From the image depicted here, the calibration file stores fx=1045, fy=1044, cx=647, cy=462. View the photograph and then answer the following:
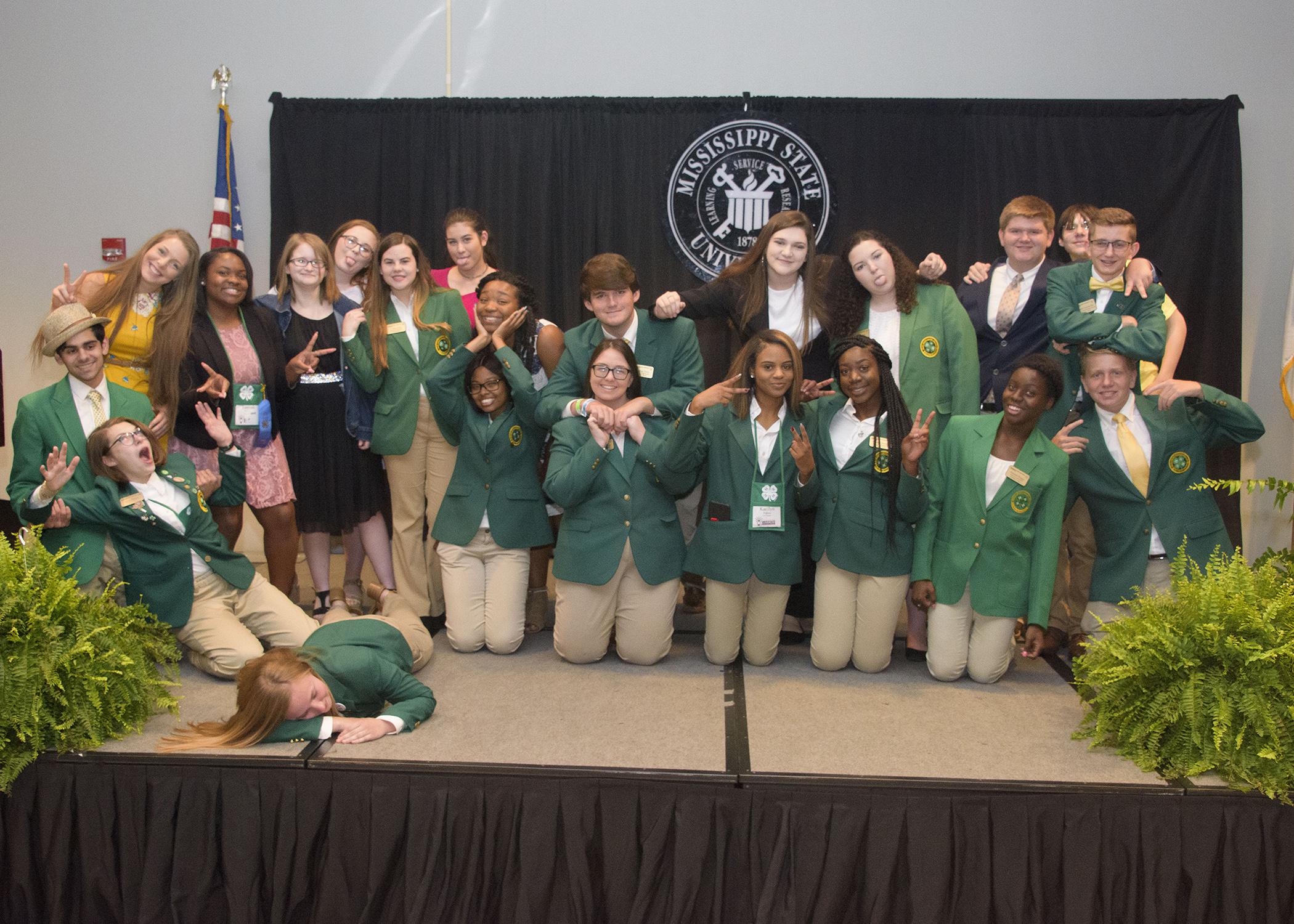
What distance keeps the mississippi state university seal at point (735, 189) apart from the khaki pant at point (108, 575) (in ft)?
10.2

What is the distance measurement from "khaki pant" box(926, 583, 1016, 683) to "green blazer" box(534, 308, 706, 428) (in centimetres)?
123

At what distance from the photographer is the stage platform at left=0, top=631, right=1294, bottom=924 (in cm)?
275

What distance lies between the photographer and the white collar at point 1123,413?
3.82 m

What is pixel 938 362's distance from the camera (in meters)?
3.94

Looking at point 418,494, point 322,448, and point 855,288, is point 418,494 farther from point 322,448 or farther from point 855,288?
point 855,288

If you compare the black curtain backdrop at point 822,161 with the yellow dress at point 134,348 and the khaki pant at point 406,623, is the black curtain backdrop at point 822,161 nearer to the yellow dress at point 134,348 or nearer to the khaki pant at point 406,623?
the yellow dress at point 134,348

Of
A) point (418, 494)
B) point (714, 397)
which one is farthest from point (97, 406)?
point (714, 397)

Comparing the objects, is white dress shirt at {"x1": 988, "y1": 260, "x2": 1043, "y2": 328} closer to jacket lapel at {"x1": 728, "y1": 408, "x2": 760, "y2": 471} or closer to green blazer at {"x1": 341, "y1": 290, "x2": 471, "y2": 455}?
jacket lapel at {"x1": 728, "y1": 408, "x2": 760, "y2": 471}

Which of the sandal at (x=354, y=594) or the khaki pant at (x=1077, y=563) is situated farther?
the sandal at (x=354, y=594)

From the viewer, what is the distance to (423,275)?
4301mm

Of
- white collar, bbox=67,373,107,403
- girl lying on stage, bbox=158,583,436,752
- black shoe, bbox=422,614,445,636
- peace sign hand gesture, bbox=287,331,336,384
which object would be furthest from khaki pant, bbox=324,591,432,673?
white collar, bbox=67,373,107,403

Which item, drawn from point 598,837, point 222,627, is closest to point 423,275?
point 222,627

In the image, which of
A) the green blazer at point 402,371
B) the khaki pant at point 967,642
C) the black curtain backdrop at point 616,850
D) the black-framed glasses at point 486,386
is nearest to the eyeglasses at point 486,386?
the black-framed glasses at point 486,386

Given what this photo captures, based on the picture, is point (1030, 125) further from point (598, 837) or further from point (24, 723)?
point (24, 723)
